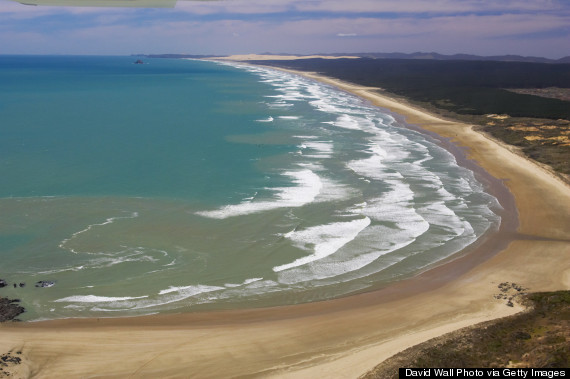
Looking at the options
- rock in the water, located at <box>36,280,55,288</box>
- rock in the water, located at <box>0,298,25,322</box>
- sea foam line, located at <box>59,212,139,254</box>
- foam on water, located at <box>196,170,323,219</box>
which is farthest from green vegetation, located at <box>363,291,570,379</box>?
sea foam line, located at <box>59,212,139,254</box>

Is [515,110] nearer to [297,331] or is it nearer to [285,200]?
[285,200]

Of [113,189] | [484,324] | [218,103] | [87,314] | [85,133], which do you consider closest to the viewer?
[484,324]

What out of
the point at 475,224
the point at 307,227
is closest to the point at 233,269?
the point at 307,227

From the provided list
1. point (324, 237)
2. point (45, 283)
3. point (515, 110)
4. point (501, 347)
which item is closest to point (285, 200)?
point (324, 237)

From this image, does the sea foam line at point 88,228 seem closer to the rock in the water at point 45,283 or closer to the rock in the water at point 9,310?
the rock in the water at point 45,283

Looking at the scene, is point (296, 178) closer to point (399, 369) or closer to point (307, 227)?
point (307, 227)

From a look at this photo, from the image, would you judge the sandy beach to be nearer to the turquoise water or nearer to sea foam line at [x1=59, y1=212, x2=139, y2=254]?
the turquoise water
